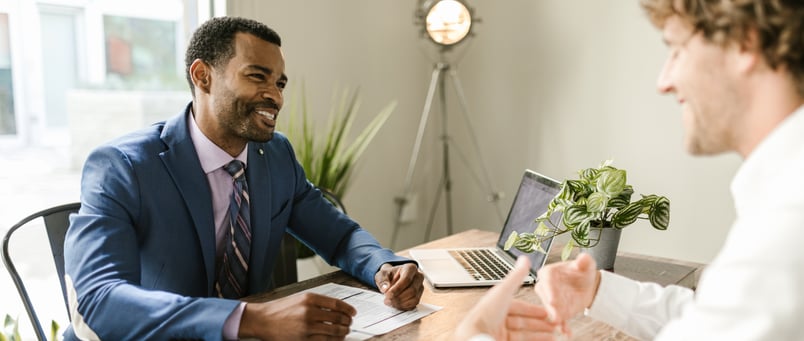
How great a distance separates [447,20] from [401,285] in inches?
77.3

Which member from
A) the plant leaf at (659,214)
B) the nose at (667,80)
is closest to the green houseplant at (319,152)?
the plant leaf at (659,214)

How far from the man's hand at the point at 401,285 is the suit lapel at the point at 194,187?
0.39 m

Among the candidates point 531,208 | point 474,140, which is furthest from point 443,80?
point 531,208

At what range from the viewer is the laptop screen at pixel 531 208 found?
1553 millimetres

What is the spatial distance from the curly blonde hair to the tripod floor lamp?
91.5 inches

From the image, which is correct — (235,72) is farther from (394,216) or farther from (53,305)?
(394,216)

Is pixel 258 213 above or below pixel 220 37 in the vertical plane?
below

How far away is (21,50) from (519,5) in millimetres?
2264

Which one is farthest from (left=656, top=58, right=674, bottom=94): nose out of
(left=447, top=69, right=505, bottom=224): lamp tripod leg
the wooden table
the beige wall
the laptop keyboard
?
(left=447, top=69, right=505, bottom=224): lamp tripod leg

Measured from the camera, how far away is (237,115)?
1.63 meters

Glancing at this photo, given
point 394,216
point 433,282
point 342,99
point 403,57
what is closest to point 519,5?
point 403,57

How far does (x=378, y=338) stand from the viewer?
116cm

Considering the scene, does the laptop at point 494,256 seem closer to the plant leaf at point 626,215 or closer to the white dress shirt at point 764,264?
the plant leaf at point 626,215

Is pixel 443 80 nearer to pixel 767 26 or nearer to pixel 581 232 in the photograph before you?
pixel 581 232
